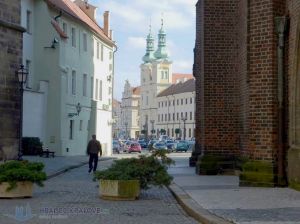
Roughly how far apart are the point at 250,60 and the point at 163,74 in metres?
149

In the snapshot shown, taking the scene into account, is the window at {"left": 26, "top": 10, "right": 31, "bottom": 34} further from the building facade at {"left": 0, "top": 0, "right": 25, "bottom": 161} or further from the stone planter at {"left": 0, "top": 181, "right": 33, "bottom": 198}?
the stone planter at {"left": 0, "top": 181, "right": 33, "bottom": 198}

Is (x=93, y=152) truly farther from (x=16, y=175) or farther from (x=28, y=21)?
(x=28, y=21)

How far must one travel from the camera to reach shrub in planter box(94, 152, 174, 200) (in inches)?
605

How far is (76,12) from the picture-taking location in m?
54.8

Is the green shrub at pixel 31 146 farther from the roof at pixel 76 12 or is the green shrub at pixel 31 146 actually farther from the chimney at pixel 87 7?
the chimney at pixel 87 7

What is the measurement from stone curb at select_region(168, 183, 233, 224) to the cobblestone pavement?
13 centimetres

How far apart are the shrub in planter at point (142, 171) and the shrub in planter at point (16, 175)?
144 cm

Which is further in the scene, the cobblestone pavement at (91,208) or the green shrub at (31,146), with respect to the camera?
the green shrub at (31,146)

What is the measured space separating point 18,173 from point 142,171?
2.97 metres

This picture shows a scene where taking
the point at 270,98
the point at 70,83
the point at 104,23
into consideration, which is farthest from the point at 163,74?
the point at 270,98

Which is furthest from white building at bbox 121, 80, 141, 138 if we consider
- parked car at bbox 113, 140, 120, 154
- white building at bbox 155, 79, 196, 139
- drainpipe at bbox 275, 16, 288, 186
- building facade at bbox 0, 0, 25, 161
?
drainpipe at bbox 275, 16, 288, 186

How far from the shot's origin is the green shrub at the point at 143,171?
50.4 ft

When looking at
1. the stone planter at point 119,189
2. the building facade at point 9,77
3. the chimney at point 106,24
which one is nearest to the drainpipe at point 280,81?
the stone planter at point 119,189

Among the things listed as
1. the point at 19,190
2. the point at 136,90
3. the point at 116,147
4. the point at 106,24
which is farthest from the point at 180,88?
the point at 19,190
